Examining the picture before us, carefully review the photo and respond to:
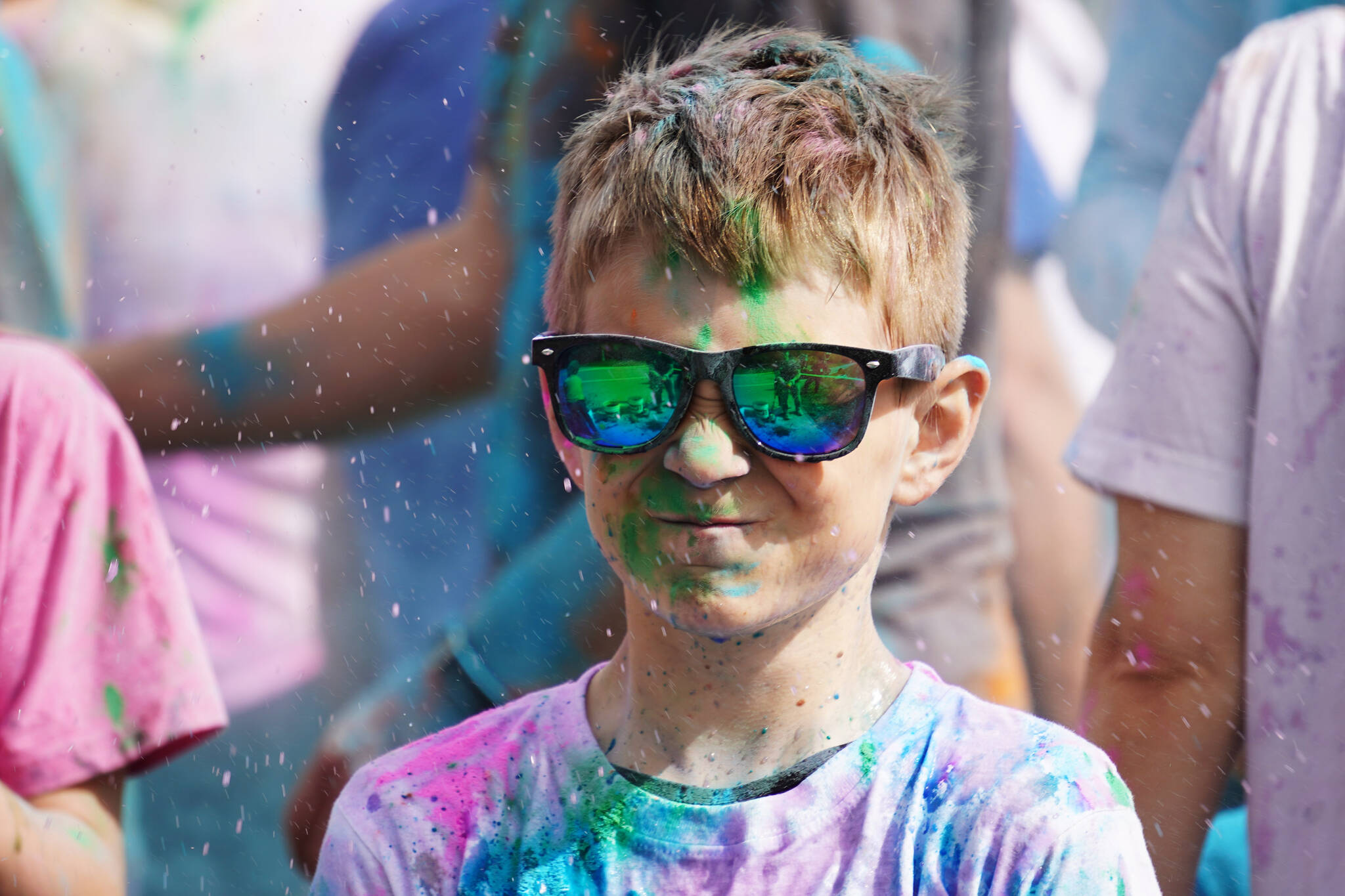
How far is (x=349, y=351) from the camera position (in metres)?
2.12

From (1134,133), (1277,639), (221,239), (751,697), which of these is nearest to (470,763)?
(751,697)

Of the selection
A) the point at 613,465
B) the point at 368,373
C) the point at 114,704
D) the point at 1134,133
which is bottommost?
the point at 114,704

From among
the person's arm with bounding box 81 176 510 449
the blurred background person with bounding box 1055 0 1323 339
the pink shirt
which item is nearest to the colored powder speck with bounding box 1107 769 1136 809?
the blurred background person with bounding box 1055 0 1323 339

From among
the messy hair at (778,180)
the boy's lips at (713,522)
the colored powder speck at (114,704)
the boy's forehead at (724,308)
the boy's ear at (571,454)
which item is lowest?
the colored powder speck at (114,704)

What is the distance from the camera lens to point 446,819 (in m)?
1.14

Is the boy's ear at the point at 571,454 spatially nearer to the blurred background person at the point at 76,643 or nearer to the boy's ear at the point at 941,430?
the boy's ear at the point at 941,430

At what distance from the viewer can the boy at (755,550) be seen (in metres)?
1.03

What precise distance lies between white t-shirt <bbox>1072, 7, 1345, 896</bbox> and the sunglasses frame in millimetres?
686

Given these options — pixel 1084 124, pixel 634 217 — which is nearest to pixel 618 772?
pixel 634 217

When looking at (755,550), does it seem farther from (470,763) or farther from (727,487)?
(470,763)

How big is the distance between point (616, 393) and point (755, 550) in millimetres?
182

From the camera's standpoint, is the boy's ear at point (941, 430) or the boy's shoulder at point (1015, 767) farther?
the boy's ear at point (941, 430)

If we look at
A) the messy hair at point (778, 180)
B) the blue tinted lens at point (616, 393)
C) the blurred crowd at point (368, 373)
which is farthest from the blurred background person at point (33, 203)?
the blue tinted lens at point (616, 393)

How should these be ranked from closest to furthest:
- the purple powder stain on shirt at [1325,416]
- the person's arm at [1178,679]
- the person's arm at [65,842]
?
the purple powder stain on shirt at [1325,416]
the person's arm at [1178,679]
the person's arm at [65,842]
